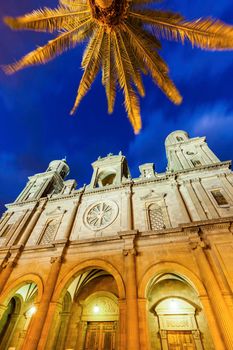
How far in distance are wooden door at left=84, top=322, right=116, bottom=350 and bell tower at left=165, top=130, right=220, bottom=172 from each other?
1282 centimetres

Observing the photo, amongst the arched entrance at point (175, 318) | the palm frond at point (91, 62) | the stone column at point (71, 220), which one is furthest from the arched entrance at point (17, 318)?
the palm frond at point (91, 62)

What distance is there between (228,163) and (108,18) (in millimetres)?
13927

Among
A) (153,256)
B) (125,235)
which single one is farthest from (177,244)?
(125,235)

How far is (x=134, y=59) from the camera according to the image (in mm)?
5688

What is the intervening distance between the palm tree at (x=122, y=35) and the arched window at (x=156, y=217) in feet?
28.9

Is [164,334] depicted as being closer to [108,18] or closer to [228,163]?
[228,163]

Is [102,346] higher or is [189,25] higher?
[189,25]

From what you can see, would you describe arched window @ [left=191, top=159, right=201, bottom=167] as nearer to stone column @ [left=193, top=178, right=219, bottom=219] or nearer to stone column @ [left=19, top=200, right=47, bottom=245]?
stone column @ [left=193, top=178, right=219, bottom=219]

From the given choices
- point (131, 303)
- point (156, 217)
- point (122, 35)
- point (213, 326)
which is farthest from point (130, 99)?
point (156, 217)

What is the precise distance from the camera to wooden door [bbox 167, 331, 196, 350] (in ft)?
32.9

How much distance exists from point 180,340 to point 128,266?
4897 millimetres

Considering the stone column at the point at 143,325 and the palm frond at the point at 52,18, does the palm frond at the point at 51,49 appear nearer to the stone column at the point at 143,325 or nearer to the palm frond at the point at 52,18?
the palm frond at the point at 52,18

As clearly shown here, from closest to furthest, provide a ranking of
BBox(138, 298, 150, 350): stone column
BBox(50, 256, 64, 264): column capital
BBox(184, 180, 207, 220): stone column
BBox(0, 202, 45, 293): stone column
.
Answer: BBox(138, 298, 150, 350): stone column < BBox(184, 180, 207, 220): stone column < BBox(50, 256, 64, 264): column capital < BBox(0, 202, 45, 293): stone column

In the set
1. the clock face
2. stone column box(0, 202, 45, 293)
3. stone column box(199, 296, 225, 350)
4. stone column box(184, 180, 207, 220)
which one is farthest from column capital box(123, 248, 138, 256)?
stone column box(0, 202, 45, 293)
